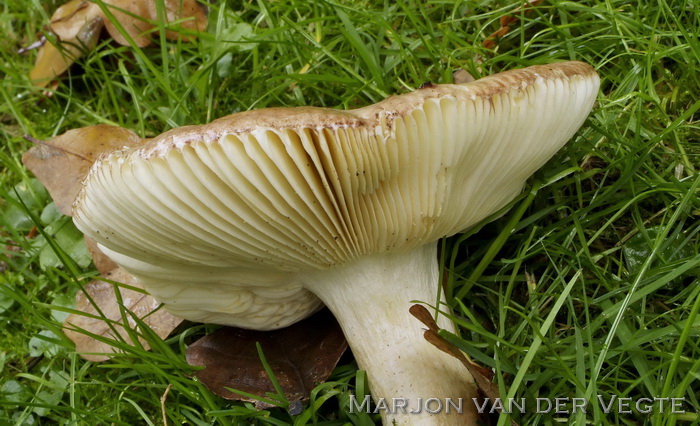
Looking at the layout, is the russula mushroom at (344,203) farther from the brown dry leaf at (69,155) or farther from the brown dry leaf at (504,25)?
the brown dry leaf at (69,155)

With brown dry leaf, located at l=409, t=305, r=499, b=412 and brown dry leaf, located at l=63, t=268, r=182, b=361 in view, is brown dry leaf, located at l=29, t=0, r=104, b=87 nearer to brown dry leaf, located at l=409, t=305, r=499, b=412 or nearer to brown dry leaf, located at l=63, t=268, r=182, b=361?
brown dry leaf, located at l=63, t=268, r=182, b=361

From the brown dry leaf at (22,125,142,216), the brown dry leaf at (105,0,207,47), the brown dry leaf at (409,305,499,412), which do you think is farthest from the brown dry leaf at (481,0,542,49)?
the brown dry leaf at (22,125,142,216)

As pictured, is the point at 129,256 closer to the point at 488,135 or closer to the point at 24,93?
the point at 488,135

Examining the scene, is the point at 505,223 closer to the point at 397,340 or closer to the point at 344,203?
the point at 397,340

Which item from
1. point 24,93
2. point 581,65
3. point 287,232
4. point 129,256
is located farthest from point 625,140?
point 24,93

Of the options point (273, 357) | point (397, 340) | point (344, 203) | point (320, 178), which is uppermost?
point (320, 178)

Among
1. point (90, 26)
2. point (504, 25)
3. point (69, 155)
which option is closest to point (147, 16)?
point (90, 26)
